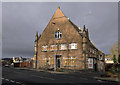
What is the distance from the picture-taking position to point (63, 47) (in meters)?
33.9

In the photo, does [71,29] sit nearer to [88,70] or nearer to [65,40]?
[65,40]

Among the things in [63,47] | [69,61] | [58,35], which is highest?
[58,35]

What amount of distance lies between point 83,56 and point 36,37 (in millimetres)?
14973

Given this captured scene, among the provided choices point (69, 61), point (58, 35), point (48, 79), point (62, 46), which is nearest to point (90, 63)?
point (69, 61)

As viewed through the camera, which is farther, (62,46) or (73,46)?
(62,46)

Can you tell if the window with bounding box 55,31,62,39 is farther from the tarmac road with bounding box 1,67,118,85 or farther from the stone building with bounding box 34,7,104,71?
the tarmac road with bounding box 1,67,118,85

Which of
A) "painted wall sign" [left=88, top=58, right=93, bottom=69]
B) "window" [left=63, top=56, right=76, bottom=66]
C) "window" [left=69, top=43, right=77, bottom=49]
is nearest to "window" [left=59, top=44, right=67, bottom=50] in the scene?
Result: "window" [left=69, top=43, right=77, bottom=49]

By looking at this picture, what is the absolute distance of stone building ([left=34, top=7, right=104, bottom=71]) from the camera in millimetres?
31647

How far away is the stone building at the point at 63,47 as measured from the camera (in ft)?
104

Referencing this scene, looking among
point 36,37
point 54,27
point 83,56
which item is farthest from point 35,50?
point 83,56

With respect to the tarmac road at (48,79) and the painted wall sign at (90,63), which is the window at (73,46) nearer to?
the painted wall sign at (90,63)

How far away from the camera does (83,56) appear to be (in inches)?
1217

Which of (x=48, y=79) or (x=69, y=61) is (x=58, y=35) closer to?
(x=69, y=61)

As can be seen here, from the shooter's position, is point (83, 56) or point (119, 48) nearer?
point (83, 56)
